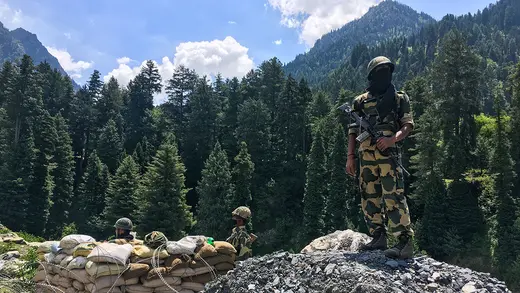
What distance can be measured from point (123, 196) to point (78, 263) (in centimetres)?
3729

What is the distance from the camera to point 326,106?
61219 mm

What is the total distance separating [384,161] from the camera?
5605mm

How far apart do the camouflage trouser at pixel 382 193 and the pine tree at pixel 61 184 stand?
48.7 metres

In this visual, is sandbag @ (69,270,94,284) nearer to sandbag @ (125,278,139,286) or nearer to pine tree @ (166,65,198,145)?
sandbag @ (125,278,139,286)

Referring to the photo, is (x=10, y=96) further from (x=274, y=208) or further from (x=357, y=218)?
(x=357, y=218)

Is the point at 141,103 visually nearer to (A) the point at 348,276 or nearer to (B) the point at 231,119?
(B) the point at 231,119

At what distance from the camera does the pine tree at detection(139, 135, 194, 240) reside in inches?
1395

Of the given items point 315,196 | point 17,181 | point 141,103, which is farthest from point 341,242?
point 141,103

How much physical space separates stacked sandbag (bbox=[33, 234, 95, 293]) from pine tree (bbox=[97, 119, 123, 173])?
183 ft

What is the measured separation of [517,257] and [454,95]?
15.3m

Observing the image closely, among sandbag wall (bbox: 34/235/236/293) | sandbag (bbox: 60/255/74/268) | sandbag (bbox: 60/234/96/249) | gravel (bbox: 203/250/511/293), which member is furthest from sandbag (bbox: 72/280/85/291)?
gravel (bbox: 203/250/511/293)

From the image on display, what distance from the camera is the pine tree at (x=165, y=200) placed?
116 feet

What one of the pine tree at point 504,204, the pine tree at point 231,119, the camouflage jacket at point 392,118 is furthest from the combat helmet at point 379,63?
the pine tree at point 231,119

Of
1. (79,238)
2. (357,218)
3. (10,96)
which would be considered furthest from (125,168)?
(79,238)
